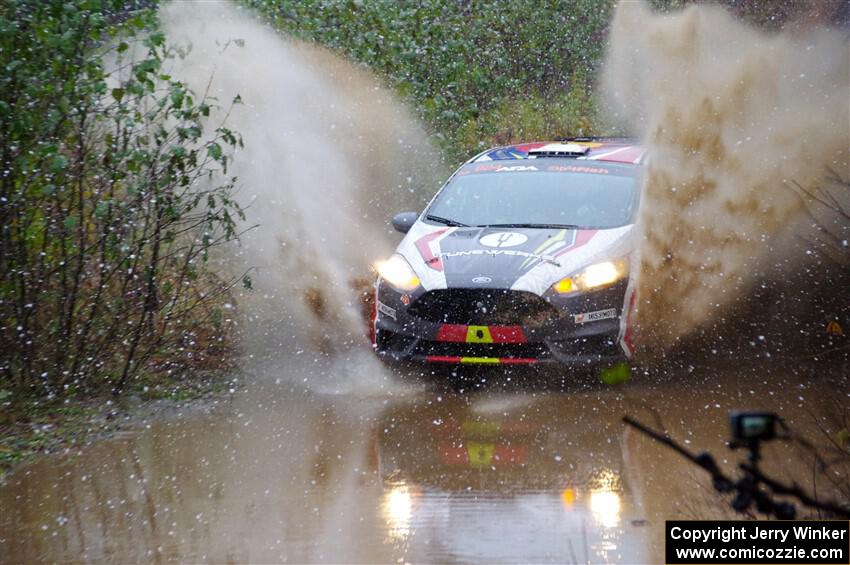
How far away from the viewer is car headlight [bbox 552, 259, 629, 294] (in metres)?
7.69

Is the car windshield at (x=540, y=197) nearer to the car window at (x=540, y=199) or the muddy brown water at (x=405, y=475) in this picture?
the car window at (x=540, y=199)

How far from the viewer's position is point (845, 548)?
3.22 metres

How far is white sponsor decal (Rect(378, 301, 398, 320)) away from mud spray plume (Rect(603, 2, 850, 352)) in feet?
5.77

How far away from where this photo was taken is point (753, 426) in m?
2.09

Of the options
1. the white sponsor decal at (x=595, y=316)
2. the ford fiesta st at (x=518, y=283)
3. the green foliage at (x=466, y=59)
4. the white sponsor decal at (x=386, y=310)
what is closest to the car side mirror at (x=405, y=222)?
the ford fiesta st at (x=518, y=283)

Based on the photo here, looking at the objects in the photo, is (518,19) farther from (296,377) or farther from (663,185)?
(296,377)

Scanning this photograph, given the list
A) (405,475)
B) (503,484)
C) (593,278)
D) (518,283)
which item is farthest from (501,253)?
(503,484)

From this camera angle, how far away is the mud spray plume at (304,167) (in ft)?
34.9

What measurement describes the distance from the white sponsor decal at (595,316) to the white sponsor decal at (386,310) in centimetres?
130

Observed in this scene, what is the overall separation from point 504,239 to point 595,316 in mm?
998

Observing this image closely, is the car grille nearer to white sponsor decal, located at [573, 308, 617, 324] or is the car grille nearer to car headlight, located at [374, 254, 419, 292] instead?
white sponsor decal, located at [573, 308, 617, 324]

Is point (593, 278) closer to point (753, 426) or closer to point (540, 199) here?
point (540, 199)

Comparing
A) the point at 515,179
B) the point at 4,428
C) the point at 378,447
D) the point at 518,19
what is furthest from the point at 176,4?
the point at 378,447

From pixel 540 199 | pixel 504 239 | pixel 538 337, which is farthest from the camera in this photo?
pixel 540 199
